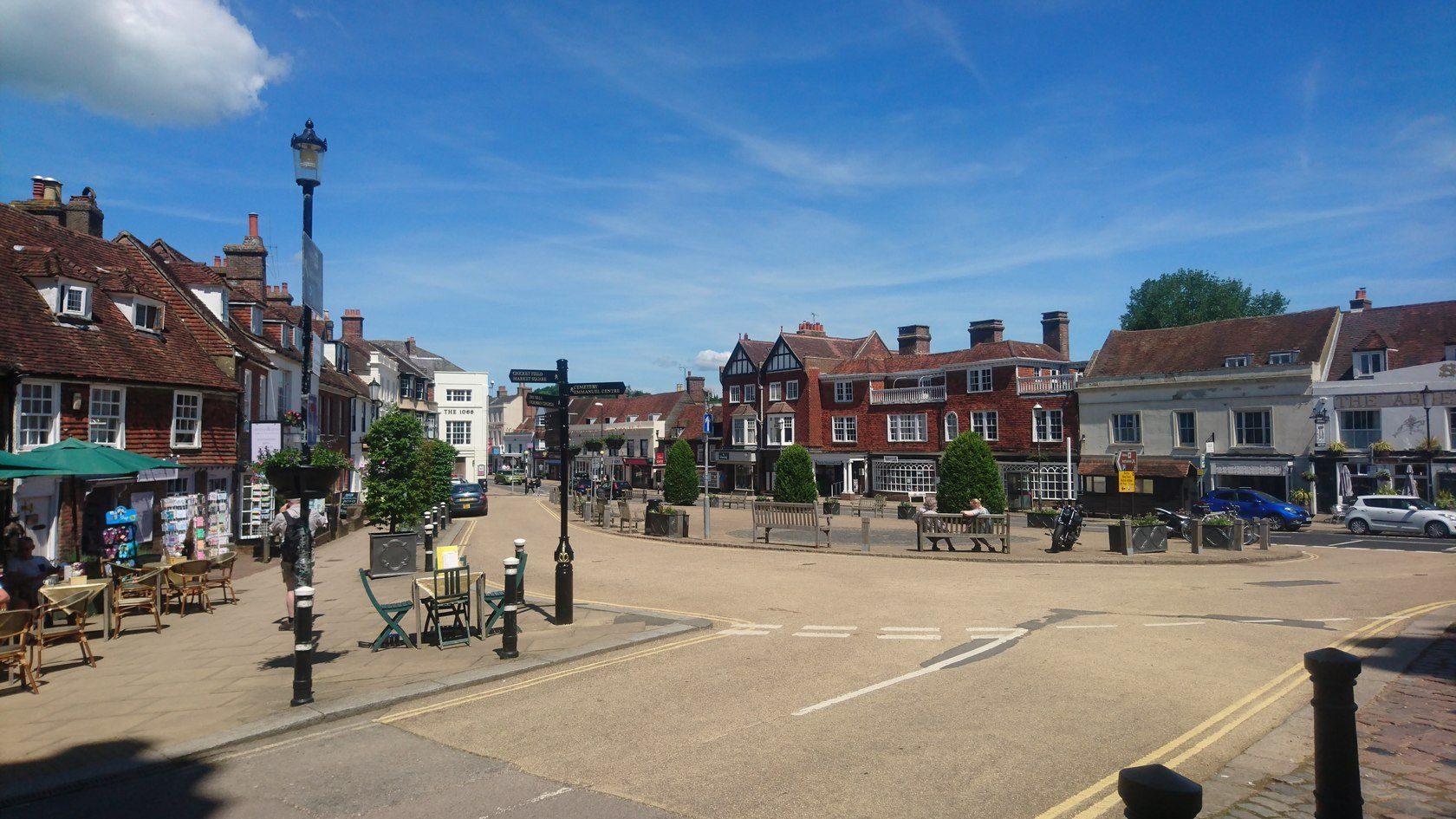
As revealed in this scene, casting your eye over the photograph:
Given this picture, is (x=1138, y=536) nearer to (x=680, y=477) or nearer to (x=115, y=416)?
(x=115, y=416)

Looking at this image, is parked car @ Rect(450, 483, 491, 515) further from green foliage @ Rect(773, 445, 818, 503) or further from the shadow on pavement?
the shadow on pavement

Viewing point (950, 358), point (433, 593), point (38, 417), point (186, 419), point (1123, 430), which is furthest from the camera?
point (950, 358)

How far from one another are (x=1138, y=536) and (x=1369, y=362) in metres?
24.2

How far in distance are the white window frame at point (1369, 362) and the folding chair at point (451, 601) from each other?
133 feet

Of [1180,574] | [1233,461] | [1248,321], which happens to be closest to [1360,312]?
[1248,321]

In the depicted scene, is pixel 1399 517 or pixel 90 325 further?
pixel 1399 517

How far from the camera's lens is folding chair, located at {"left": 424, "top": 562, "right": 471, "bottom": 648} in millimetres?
10875

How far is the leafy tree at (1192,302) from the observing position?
67938 millimetres

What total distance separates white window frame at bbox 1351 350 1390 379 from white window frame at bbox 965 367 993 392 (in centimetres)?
1680

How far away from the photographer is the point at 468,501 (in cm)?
4109

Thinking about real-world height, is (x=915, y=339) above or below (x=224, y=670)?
above

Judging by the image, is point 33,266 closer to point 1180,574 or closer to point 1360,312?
point 1180,574

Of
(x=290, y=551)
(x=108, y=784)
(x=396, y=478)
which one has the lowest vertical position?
(x=108, y=784)

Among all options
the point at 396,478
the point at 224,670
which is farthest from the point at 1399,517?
the point at 224,670
